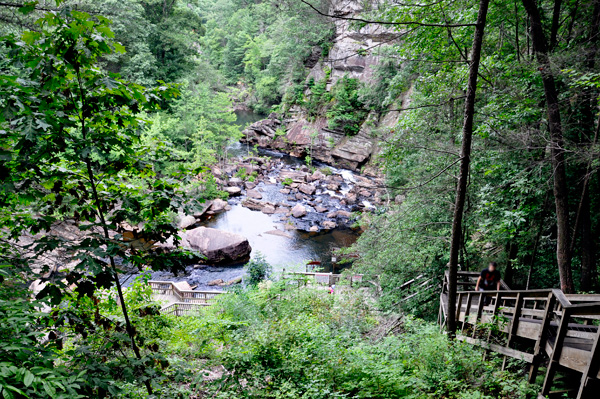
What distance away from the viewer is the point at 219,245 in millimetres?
18234

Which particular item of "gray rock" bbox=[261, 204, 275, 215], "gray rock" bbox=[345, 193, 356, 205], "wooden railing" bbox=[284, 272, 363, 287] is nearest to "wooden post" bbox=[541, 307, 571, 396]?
"wooden railing" bbox=[284, 272, 363, 287]

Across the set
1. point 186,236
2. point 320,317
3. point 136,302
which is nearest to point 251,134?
point 186,236

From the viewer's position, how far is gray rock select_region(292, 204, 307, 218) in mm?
23375

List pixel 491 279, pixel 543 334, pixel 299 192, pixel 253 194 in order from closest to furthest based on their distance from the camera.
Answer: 1. pixel 543 334
2. pixel 491 279
3. pixel 253 194
4. pixel 299 192

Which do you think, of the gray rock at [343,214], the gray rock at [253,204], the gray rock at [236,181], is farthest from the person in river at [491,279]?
the gray rock at [236,181]

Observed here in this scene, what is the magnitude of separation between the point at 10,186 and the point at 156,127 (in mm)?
22405

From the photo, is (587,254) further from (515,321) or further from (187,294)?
(187,294)

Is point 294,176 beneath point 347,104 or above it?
beneath

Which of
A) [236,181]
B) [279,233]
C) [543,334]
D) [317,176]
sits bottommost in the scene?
[279,233]

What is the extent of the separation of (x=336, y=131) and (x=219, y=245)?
835 inches

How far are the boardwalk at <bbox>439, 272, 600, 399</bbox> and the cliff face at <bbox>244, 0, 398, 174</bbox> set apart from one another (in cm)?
2478

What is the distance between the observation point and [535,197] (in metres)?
7.67

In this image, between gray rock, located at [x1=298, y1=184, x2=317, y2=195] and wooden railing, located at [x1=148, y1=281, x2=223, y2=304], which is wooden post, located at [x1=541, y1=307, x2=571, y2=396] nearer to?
wooden railing, located at [x1=148, y1=281, x2=223, y2=304]

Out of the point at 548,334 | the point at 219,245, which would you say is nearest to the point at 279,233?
the point at 219,245
